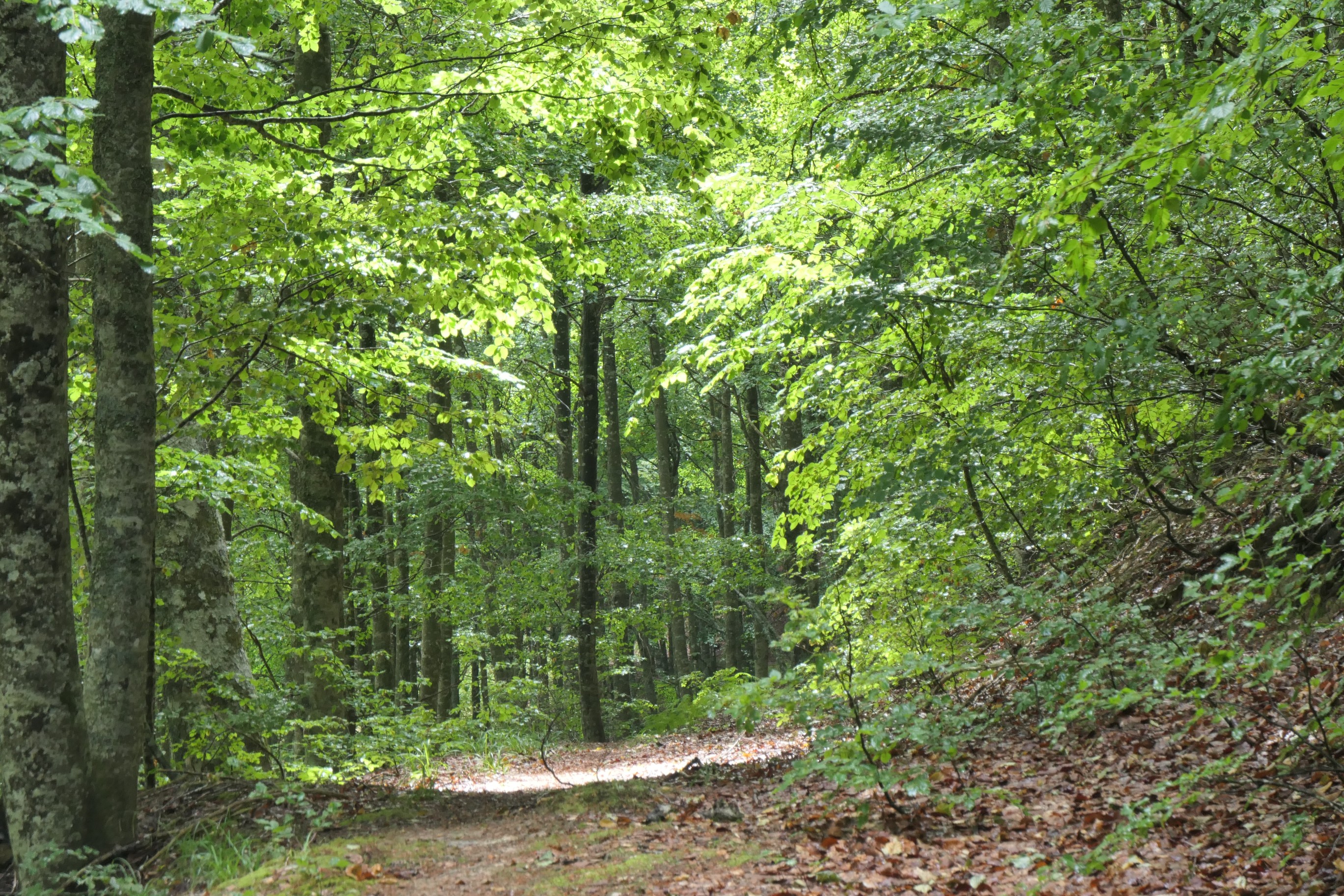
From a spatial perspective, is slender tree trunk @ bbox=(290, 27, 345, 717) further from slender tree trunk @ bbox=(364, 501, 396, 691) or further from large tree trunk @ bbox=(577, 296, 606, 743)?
large tree trunk @ bbox=(577, 296, 606, 743)

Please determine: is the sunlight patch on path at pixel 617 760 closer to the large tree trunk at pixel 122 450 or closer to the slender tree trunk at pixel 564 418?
the slender tree trunk at pixel 564 418

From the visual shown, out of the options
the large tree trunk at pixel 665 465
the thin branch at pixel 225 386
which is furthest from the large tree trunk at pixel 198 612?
the large tree trunk at pixel 665 465

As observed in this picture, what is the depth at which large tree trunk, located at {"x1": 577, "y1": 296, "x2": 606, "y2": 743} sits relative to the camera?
13602mm

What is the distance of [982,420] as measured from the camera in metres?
5.86

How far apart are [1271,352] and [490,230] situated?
4839 mm

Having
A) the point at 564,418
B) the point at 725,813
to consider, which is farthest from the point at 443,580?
the point at 725,813

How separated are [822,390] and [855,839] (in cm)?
360

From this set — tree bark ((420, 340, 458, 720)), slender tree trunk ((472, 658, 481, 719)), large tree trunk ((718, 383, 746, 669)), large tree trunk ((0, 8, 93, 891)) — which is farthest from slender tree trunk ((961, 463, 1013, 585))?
slender tree trunk ((472, 658, 481, 719))

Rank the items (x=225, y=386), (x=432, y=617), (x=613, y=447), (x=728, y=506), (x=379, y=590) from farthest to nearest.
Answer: (x=728, y=506), (x=613, y=447), (x=379, y=590), (x=432, y=617), (x=225, y=386)

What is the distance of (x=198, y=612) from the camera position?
8047 millimetres

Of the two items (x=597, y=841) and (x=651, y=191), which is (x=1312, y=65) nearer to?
(x=597, y=841)

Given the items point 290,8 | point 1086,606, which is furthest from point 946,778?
point 290,8

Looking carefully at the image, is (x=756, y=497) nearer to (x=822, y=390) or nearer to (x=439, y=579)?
(x=439, y=579)

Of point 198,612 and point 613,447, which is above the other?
point 613,447
